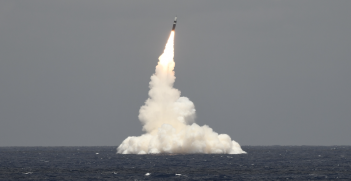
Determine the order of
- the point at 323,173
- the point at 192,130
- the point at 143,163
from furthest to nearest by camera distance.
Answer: the point at 192,130 < the point at 143,163 < the point at 323,173

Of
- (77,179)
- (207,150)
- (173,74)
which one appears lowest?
(77,179)

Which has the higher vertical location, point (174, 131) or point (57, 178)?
point (174, 131)

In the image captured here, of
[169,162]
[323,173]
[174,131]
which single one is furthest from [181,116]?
[323,173]

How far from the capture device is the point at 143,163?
118 m

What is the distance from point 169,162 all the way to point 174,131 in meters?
19.3

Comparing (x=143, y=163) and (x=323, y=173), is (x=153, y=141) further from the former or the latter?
(x=323, y=173)

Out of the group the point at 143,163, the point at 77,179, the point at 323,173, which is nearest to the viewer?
the point at 77,179

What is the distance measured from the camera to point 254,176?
9188 centimetres

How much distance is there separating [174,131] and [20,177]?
177 feet

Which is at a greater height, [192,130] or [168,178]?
[192,130]

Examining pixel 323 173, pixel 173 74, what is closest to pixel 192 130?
pixel 173 74

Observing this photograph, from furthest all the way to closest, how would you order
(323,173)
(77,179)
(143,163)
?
(143,163) < (323,173) < (77,179)

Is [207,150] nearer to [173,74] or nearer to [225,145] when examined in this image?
[225,145]

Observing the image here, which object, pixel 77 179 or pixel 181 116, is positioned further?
pixel 181 116
